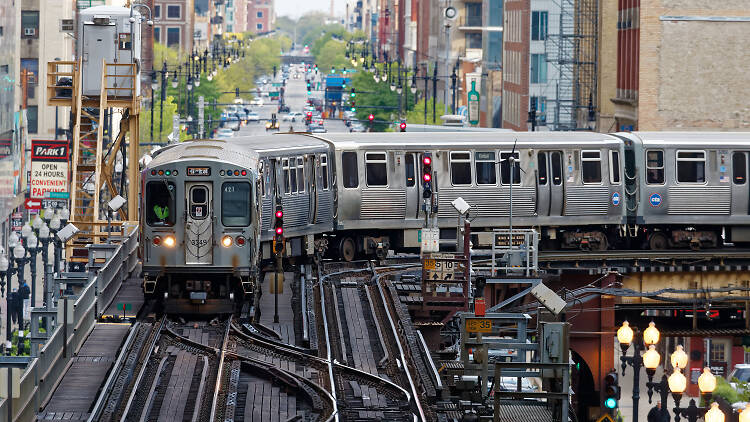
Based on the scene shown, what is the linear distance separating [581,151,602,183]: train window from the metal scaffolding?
34.7 meters

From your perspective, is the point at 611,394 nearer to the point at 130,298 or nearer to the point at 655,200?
the point at 130,298

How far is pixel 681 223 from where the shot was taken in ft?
139

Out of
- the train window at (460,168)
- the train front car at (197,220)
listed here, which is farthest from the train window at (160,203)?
the train window at (460,168)

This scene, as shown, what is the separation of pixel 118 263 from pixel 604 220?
1430 cm

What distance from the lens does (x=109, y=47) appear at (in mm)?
46906

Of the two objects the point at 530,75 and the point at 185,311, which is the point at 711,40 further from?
the point at 185,311

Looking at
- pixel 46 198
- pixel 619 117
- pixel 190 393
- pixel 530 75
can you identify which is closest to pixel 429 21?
pixel 530 75

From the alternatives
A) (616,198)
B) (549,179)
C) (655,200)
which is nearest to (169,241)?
(549,179)

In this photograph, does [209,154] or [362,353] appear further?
[209,154]

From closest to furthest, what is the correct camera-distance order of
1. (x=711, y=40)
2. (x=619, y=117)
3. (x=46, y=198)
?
(x=46, y=198), (x=711, y=40), (x=619, y=117)

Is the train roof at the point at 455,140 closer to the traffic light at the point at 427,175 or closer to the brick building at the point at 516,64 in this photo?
the traffic light at the point at 427,175

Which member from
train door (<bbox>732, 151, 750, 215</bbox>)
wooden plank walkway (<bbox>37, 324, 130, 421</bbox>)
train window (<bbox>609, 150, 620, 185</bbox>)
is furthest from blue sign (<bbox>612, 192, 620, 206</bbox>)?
wooden plank walkway (<bbox>37, 324, 130, 421</bbox>)

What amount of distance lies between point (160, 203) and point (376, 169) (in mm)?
10235

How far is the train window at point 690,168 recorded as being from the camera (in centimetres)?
4194
